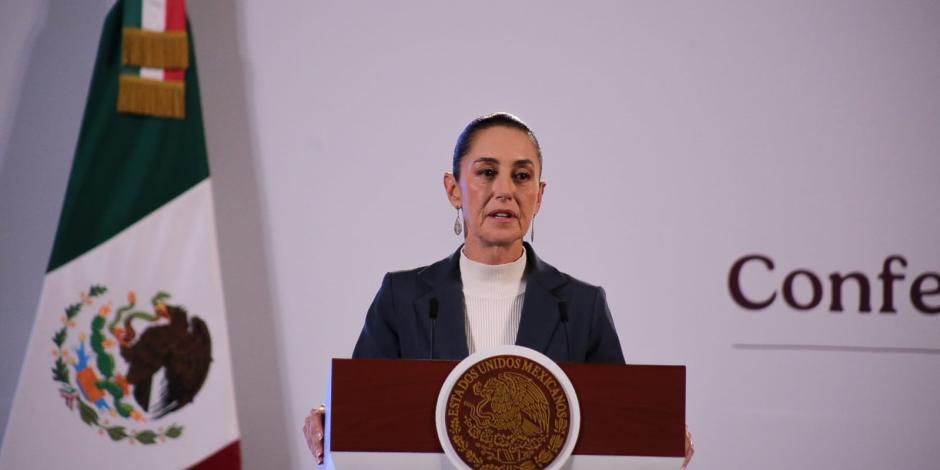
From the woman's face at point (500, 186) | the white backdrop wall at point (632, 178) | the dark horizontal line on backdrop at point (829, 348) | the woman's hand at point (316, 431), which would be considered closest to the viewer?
the woman's hand at point (316, 431)

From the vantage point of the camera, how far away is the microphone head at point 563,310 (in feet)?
7.86

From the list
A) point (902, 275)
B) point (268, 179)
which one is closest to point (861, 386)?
point (902, 275)

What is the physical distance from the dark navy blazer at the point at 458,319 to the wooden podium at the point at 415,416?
48 cm

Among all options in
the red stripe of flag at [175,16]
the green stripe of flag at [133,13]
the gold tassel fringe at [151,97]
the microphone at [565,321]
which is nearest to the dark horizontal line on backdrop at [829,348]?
the microphone at [565,321]

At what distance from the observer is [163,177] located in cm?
327

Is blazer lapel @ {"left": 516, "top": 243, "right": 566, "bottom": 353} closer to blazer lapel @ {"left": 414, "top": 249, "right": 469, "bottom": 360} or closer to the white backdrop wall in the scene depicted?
blazer lapel @ {"left": 414, "top": 249, "right": 469, "bottom": 360}

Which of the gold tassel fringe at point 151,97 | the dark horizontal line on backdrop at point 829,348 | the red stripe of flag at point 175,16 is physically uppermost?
the red stripe of flag at point 175,16

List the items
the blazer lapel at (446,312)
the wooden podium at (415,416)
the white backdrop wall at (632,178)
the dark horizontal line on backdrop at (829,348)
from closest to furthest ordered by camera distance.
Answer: the wooden podium at (415,416)
the blazer lapel at (446,312)
the white backdrop wall at (632,178)
the dark horizontal line on backdrop at (829,348)

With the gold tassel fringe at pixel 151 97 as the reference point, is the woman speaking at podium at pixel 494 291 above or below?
below

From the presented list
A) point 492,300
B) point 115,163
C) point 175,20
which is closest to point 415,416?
point 492,300

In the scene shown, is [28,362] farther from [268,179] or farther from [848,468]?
[848,468]

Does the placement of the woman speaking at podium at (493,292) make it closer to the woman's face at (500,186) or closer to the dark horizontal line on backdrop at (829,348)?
the woman's face at (500,186)

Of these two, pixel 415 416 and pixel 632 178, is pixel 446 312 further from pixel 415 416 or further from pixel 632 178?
pixel 632 178

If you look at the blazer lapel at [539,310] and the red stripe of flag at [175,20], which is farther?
the red stripe of flag at [175,20]
